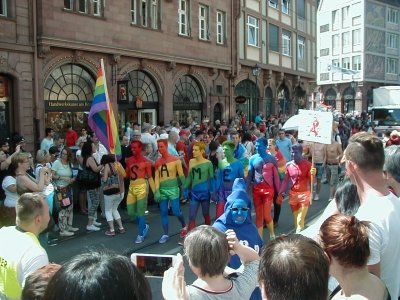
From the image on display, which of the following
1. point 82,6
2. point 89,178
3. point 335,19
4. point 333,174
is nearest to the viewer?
point 89,178

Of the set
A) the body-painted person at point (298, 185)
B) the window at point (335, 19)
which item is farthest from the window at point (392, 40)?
the body-painted person at point (298, 185)

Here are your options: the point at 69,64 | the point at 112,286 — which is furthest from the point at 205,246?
the point at 69,64

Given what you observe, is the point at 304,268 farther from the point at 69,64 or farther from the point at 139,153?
the point at 69,64

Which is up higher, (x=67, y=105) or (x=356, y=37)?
(x=356, y=37)

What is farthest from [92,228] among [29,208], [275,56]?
[275,56]

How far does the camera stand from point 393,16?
57906 millimetres

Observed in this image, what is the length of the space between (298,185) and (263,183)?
0.78m

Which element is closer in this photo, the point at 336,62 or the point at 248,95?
the point at 248,95

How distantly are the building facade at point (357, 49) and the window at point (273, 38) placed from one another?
1012 inches

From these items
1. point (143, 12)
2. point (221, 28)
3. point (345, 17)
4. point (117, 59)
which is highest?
point (345, 17)

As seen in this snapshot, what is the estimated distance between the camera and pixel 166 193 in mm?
8164

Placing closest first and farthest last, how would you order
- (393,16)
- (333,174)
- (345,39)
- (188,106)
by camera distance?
1. (333,174)
2. (188,106)
3. (345,39)
4. (393,16)

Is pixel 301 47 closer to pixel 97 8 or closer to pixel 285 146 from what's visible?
pixel 97 8

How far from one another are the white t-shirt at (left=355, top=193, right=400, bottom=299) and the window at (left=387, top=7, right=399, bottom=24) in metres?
60.1
